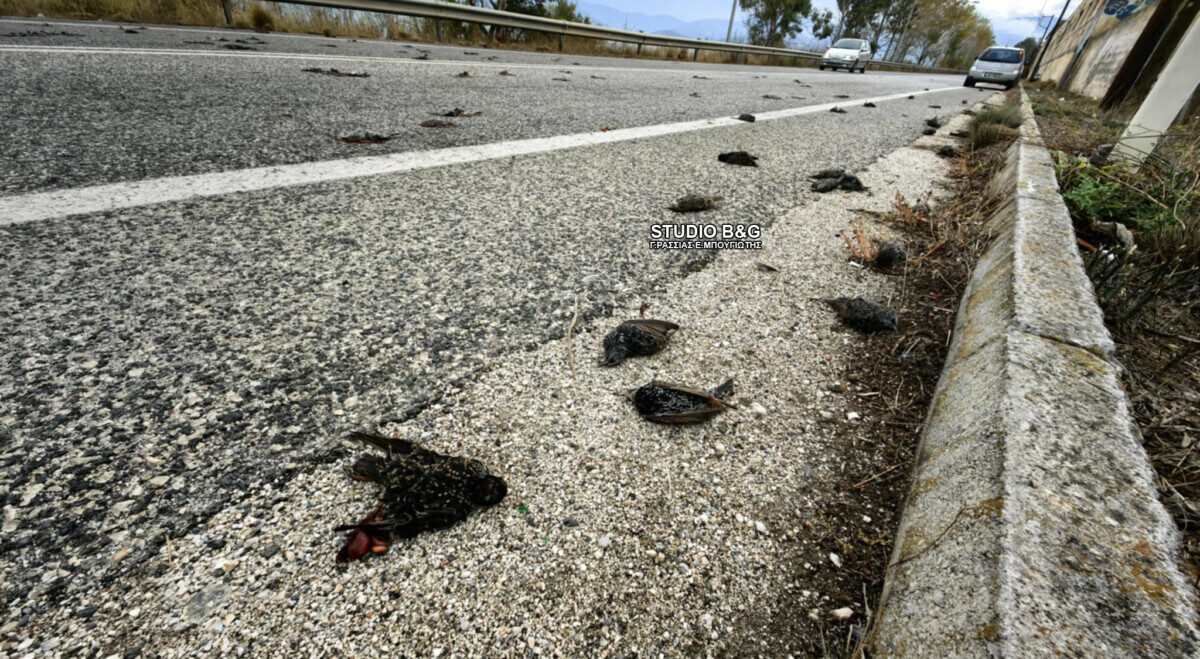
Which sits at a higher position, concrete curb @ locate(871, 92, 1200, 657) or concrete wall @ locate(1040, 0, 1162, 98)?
concrete wall @ locate(1040, 0, 1162, 98)

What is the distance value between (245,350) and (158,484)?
16.3 inches

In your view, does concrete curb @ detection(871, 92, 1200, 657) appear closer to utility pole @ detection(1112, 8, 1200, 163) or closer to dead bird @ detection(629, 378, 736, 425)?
dead bird @ detection(629, 378, 736, 425)

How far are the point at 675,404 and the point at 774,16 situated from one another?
47417 mm

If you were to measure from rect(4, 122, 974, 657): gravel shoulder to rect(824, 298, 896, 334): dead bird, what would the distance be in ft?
1.17

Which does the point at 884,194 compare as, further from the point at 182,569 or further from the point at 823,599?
the point at 182,569

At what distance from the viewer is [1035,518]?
30.0 inches

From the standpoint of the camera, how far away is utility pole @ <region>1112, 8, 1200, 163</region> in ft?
8.85

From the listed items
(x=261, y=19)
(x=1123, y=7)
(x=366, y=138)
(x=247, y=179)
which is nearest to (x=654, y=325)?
(x=247, y=179)

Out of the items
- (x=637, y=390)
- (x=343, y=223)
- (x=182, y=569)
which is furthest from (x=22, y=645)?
(x=343, y=223)

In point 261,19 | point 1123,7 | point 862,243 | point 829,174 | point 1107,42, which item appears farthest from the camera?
point 1107,42

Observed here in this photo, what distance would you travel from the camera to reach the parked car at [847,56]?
1870 cm

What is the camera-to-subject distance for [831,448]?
1178 millimetres

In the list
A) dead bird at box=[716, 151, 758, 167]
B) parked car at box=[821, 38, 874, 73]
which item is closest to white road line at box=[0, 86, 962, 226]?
dead bird at box=[716, 151, 758, 167]

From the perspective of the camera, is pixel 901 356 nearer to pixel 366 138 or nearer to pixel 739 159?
pixel 739 159
